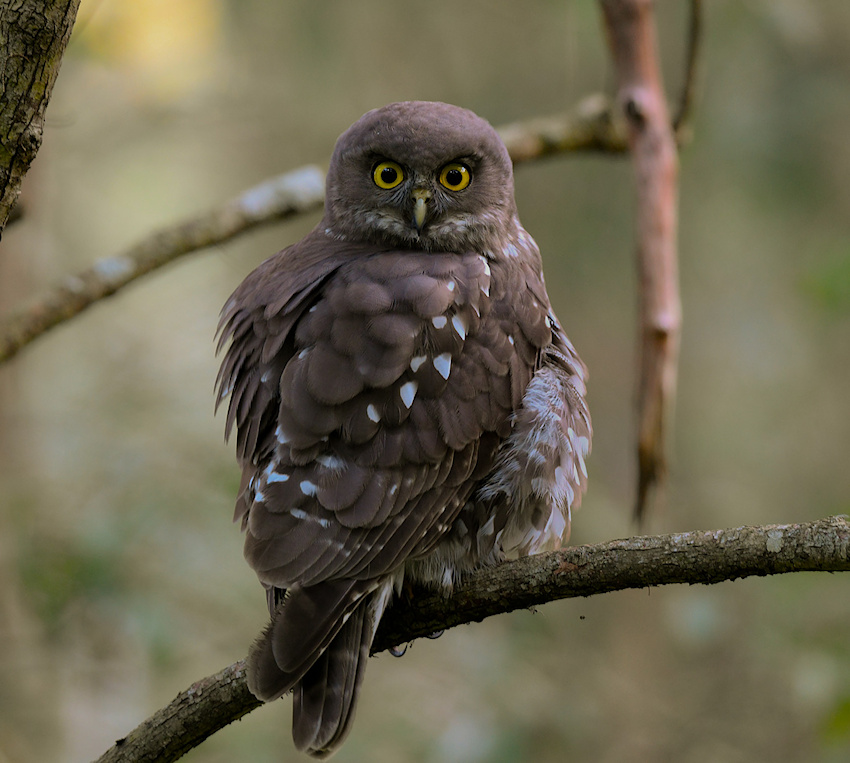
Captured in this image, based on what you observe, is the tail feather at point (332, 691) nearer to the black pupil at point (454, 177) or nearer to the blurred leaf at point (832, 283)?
the black pupil at point (454, 177)

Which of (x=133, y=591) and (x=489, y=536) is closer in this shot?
(x=489, y=536)

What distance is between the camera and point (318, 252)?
131 inches

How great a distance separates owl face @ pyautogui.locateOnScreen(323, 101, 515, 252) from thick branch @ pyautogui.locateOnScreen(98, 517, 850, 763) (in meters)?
1.26

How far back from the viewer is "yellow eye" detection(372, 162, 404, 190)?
3.39 m

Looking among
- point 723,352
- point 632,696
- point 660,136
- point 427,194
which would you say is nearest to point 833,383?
point 723,352

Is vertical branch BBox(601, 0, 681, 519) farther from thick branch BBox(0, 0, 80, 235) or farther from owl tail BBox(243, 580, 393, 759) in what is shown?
thick branch BBox(0, 0, 80, 235)

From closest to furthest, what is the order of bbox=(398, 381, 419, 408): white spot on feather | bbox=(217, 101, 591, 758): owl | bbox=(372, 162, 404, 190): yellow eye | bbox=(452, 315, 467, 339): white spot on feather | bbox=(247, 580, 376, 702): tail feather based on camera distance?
bbox=(247, 580, 376, 702): tail feather, bbox=(217, 101, 591, 758): owl, bbox=(398, 381, 419, 408): white spot on feather, bbox=(452, 315, 467, 339): white spot on feather, bbox=(372, 162, 404, 190): yellow eye

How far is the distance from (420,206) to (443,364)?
Answer: 704 millimetres

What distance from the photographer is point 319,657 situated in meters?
2.49

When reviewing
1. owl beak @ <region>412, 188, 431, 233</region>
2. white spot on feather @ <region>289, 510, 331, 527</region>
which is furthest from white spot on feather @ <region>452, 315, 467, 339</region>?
white spot on feather @ <region>289, 510, 331, 527</region>

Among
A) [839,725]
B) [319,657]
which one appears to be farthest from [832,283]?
[319,657]

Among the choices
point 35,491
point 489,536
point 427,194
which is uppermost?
point 427,194

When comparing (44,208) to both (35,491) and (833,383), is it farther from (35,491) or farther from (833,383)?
(833,383)

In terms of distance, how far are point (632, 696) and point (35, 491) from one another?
149 inches
